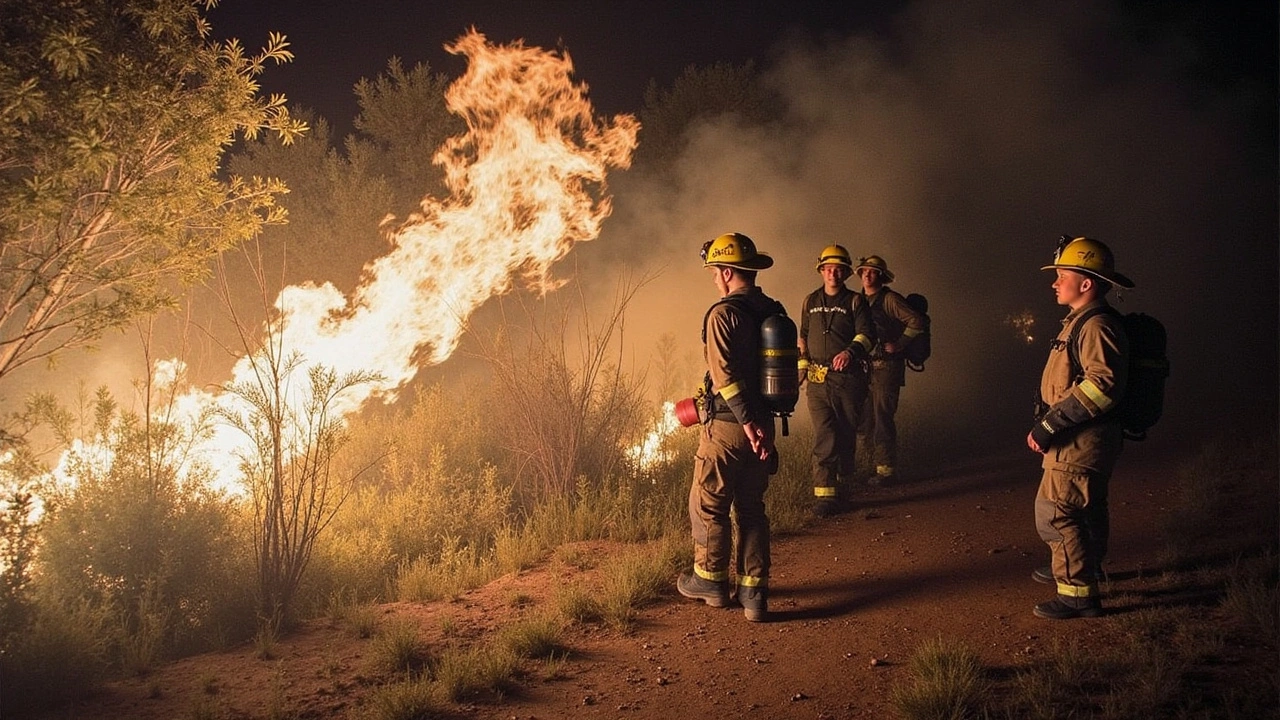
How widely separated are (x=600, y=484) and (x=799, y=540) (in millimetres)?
2324

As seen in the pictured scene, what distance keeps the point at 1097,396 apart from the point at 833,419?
120 inches

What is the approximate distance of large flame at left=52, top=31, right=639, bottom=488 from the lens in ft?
28.1

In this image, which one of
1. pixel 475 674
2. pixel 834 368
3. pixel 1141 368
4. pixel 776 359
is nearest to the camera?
pixel 475 674

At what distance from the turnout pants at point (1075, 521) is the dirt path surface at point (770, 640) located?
0.26 m

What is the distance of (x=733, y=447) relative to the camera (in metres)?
5.04

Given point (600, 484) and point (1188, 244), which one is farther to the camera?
point (1188, 244)

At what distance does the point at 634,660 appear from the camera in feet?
15.1

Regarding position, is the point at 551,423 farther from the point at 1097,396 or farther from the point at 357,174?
the point at 357,174

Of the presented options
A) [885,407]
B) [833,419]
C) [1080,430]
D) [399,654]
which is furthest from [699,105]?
[399,654]

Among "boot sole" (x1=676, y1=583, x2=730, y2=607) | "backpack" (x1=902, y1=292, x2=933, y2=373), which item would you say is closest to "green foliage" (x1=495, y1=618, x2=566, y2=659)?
"boot sole" (x1=676, y1=583, x2=730, y2=607)

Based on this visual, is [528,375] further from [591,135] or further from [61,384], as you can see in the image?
[61,384]

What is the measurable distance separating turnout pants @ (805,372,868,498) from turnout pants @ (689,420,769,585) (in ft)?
7.54

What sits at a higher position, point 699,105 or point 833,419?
point 699,105

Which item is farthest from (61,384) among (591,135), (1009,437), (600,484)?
(1009,437)
